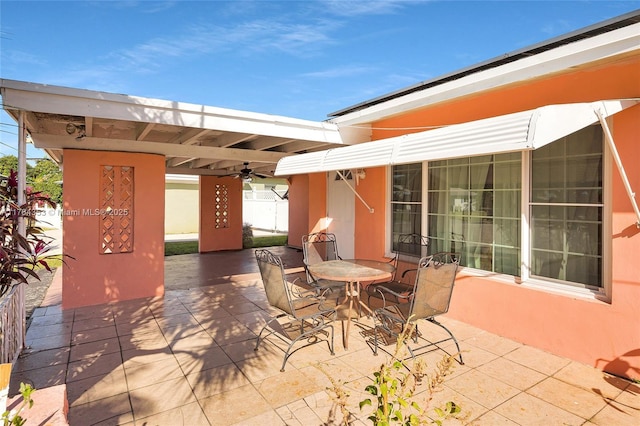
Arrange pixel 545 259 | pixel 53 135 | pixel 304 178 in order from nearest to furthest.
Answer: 1. pixel 545 259
2. pixel 53 135
3. pixel 304 178

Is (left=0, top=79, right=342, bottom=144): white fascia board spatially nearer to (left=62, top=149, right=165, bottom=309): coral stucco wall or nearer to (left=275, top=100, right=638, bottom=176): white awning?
(left=275, top=100, right=638, bottom=176): white awning

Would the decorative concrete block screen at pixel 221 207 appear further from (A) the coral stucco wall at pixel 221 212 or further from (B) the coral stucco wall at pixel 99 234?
(B) the coral stucco wall at pixel 99 234

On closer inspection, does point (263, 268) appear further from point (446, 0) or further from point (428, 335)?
point (446, 0)

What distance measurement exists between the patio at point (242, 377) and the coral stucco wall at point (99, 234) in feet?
3.31

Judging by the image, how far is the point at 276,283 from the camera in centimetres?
541

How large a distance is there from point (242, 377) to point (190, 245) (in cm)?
1628

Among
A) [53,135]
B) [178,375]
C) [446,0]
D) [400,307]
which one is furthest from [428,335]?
[446,0]

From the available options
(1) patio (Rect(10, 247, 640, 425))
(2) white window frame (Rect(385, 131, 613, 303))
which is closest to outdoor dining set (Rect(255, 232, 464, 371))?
(1) patio (Rect(10, 247, 640, 425))

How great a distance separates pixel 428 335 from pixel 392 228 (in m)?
3.07

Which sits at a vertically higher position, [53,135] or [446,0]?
[446,0]

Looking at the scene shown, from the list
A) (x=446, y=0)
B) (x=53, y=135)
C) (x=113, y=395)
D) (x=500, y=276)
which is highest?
(x=446, y=0)

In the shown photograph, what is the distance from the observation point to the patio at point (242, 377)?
4.00 m

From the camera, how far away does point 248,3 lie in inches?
460

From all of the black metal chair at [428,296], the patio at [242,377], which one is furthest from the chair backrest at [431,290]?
the patio at [242,377]
